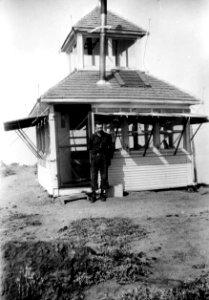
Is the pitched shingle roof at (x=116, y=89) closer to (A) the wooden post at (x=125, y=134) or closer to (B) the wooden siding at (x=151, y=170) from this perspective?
(A) the wooden post at (x=125, y=134)

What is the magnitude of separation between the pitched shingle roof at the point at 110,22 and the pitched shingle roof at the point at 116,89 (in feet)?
5.58

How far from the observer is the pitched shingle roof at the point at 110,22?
1210 cm

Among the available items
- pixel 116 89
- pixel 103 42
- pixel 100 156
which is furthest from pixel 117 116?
pixel 103 42

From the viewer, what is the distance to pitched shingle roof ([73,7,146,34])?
12.1 m

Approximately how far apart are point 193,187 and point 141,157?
235 centimetres

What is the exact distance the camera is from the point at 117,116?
35.4ft

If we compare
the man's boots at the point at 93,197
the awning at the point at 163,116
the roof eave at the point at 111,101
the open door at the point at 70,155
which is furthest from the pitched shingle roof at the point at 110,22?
the man's boots at the point at 93,197

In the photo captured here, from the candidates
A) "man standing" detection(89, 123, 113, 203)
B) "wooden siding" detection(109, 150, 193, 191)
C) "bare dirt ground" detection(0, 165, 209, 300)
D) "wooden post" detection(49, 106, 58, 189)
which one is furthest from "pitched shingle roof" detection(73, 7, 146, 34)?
"bare dirt ground" detection(0, 165, 209, 300)

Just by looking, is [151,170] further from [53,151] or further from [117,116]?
[53,151]

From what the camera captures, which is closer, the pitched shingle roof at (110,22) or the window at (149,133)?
the window at (149,133)

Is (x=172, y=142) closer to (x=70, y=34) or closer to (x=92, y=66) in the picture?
(x=92, y=66)

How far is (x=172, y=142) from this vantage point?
12.2 metres

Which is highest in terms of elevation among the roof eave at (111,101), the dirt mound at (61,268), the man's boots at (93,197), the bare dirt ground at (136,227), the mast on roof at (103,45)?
the mast on roof at (103,45)

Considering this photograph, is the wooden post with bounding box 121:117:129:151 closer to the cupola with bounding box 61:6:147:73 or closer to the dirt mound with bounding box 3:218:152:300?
the cupola with bounding box 61:6:147:73
